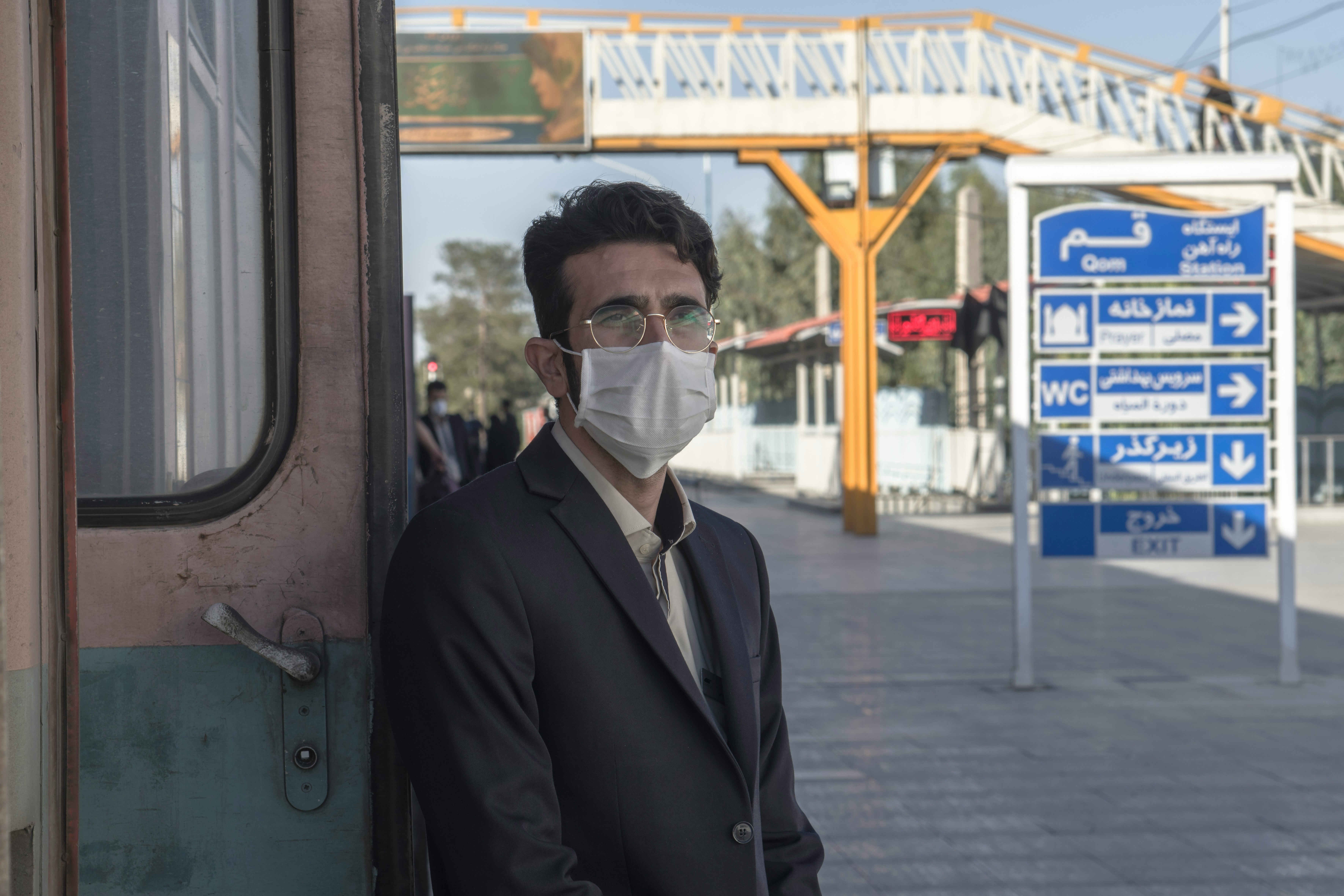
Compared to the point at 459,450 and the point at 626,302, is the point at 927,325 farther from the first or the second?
the point at 626,302

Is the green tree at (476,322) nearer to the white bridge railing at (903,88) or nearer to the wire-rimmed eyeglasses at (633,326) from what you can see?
the white bridge railing at (903,88)

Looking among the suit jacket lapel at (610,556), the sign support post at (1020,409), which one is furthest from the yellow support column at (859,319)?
the suit jacket lapel at (610,556)

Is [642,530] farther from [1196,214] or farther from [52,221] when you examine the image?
[1196,214]

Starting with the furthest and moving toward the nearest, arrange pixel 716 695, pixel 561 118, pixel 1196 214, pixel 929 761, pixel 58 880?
→ pixel 561 118 → pixel 1196 214 → pixel 929 761 → pixel 716 695 → pixel 58 880

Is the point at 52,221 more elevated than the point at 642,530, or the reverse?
the point at 52,221

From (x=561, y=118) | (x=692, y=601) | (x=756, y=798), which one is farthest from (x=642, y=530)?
A: (x=561, y=118)

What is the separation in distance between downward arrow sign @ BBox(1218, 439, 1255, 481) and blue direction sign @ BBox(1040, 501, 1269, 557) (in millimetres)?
70

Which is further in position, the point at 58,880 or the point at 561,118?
the point at 561,118

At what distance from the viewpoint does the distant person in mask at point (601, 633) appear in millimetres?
1510

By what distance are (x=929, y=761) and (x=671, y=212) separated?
407cm

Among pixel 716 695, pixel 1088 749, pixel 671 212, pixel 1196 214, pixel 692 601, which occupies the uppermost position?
pixel 1196 214

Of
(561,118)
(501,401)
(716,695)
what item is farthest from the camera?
(501,401)

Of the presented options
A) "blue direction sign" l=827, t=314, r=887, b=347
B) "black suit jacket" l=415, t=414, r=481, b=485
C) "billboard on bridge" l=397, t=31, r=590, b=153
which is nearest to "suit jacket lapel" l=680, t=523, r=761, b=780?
"black suit jacket" l=415, t=414, r=481, b=485

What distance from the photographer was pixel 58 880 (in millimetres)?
1184
